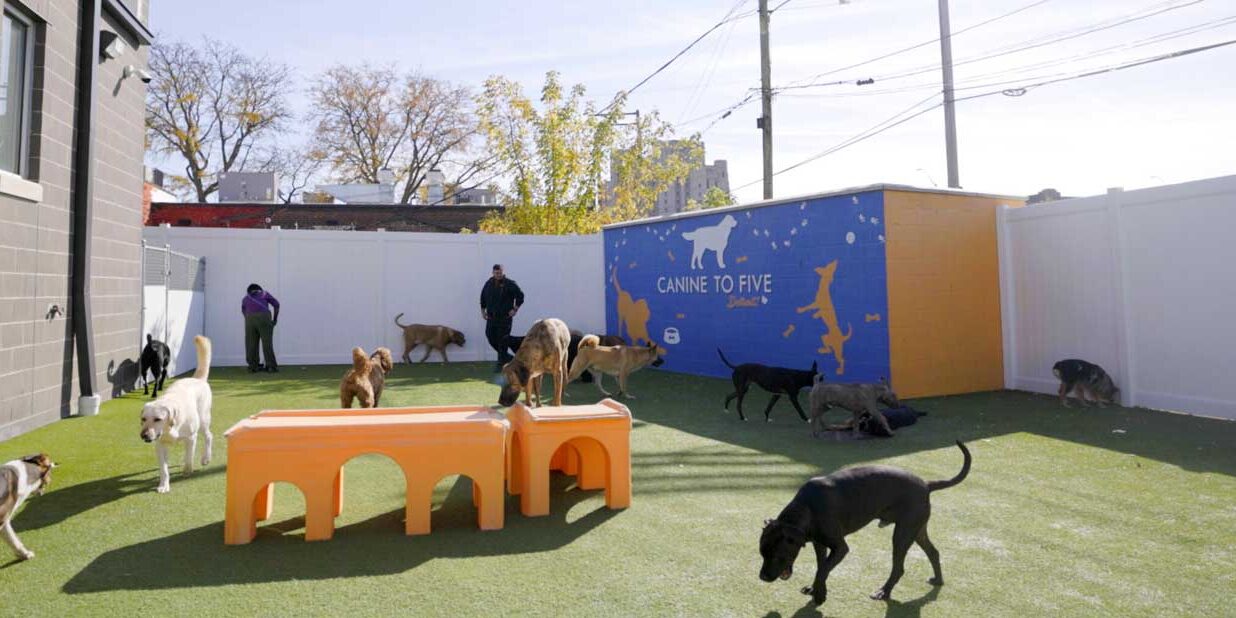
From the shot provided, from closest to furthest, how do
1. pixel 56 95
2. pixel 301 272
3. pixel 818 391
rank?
pixel 818 391, pixel 56 95, pixel 301 272

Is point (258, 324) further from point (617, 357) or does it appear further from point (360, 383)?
point (360, 383)

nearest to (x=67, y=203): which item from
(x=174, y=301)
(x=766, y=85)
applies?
(x=174, y=301)

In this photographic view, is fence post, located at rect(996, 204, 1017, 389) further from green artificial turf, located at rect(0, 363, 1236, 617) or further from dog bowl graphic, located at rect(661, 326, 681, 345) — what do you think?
dog bowl graphic, located at rect(661, 326, 681, 345)

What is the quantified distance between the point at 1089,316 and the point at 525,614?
877 centimetres

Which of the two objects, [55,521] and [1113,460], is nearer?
[55,521]

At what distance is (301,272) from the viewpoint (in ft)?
46.2

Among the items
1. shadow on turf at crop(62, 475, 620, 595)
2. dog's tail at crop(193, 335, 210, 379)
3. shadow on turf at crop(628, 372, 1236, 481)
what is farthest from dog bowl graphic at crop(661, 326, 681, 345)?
shadow on turf at crop(62, 475, 620, 595)

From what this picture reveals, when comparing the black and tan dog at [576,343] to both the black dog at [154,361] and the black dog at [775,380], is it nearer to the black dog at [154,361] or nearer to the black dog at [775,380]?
the black dog at [775,380]

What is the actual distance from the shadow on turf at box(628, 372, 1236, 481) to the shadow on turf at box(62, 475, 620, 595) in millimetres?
2241

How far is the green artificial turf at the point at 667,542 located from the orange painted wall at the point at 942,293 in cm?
275

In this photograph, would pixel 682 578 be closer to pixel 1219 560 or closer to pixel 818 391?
pixel 1219 560

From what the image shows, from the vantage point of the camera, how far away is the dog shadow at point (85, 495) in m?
4.34

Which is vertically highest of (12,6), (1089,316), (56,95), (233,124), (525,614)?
(233,124)

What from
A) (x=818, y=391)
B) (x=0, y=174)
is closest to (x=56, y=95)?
(x=0, y=174)
